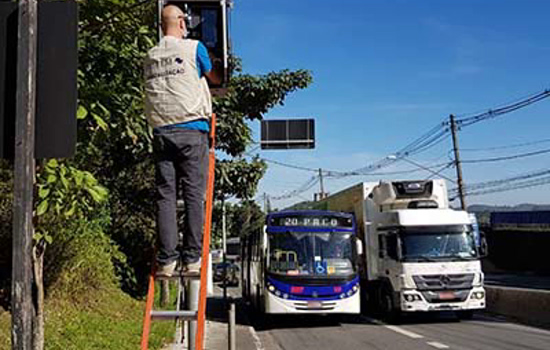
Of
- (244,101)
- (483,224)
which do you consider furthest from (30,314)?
(483,224)

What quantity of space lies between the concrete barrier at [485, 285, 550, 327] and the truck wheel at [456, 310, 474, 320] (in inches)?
39.1

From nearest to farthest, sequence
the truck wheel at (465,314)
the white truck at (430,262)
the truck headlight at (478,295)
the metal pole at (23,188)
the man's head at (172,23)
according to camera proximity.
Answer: the metal pole at (23,188), the man's head at (172,23), the white truck at (430,262), the truck headlight at (478,295), the truck wheel at (465,314)

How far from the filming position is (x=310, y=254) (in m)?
19.3

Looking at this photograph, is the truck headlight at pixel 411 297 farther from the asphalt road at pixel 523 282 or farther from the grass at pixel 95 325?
the asphalt road at pixel 523 282

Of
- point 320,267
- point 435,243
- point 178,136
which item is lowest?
point 320,267

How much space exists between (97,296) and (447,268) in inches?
379

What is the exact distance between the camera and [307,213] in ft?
64.5

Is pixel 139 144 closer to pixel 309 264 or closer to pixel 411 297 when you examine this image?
pixel 309 264

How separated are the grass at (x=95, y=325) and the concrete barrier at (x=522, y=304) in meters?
9.60

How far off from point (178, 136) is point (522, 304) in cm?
1663

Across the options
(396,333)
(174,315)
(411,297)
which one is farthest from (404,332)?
(174,315)

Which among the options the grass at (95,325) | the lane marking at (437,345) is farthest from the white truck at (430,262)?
the grass at (95,325)

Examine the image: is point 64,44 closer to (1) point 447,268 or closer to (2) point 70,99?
(2) point 70,99

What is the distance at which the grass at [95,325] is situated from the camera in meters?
10.8
